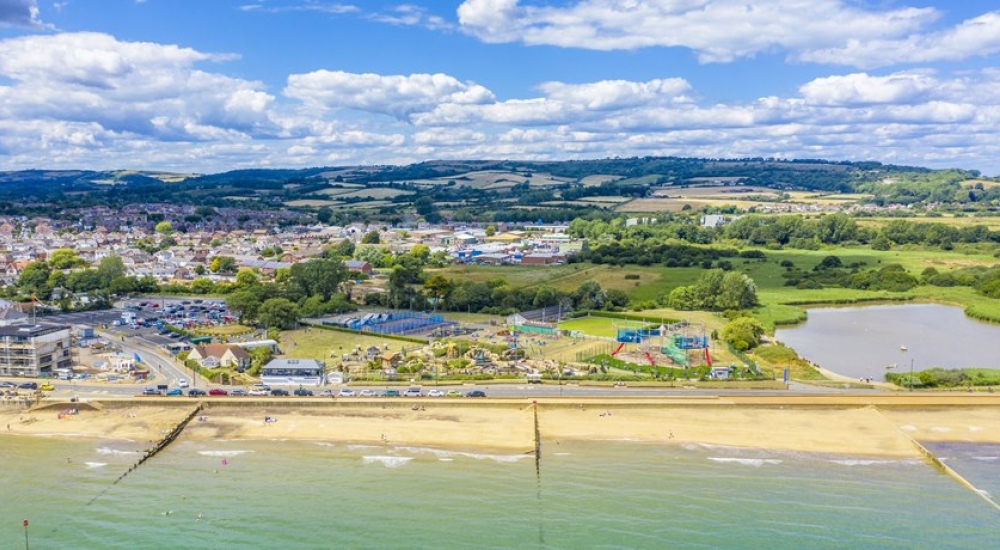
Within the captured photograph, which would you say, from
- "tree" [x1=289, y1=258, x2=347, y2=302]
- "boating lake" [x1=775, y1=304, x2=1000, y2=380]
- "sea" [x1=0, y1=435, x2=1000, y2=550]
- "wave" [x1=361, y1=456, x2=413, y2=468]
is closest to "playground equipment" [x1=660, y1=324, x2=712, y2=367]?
"boating lake" [x1=775, y1=304, x2=1000, y2=380]

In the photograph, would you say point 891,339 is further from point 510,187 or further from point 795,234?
point 510,187

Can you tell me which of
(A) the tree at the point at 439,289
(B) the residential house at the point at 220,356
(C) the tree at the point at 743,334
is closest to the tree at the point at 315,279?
(A) the tree at the point at 439,289

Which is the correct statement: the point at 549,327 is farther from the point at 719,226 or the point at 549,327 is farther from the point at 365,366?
the point at 719,226

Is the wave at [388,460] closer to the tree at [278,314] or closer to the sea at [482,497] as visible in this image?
the sea at [482,497]

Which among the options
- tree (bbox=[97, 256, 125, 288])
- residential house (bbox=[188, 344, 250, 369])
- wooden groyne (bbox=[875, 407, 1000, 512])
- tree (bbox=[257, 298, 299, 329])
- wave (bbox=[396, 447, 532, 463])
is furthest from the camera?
tree (bbox=[97, 256, 125, 288])

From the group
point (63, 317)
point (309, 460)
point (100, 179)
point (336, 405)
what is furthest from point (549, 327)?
point (100, 179)

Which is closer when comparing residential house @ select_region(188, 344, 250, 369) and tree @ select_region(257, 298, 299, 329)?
residential house @ select_region(188, 344, 250, 369)

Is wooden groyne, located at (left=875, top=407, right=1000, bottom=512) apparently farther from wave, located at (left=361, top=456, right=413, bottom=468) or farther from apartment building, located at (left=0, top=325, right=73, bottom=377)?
apartment building, located at (left=0, top=325, right=73, bottom=377)
